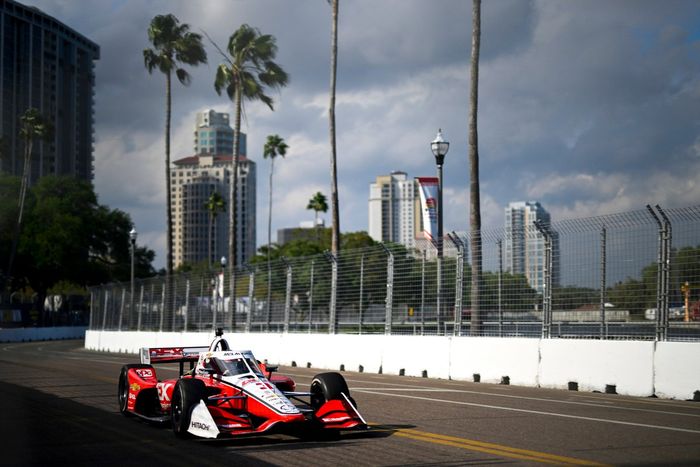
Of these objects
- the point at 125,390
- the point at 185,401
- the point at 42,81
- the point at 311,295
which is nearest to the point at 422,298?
the point at 311,295

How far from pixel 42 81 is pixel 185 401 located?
301ft

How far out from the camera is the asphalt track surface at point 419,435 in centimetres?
822

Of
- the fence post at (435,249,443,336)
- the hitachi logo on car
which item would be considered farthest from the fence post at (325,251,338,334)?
the hitachi logo on car

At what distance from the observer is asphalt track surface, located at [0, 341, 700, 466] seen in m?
8.22

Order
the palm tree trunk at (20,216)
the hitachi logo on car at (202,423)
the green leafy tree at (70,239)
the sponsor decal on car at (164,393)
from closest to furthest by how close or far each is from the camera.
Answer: the hitachi logo on car at (202,423), the sponsor decal on car at (164,393), the palm tree trunk at (20,216), the green leafy tree at (70,239)

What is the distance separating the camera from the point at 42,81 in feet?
308

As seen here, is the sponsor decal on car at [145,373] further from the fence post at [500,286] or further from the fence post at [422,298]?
the fence post at [422,298]

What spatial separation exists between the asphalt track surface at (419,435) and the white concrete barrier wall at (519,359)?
2.21 ft

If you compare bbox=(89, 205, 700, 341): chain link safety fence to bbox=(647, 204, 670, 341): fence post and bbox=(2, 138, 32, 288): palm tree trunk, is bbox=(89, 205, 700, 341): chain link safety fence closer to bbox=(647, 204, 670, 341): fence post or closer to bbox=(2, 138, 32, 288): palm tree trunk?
bbox=(647, 204, 670, 341): fence post

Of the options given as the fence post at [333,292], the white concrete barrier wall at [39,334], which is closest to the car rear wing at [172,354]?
the fence post at [333,292]

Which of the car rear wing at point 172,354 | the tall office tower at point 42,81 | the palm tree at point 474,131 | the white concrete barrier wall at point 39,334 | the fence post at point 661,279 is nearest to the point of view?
the car rear wing at point 172,354

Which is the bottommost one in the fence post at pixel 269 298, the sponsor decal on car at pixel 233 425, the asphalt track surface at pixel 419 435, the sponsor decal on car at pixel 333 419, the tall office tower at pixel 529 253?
the asphalt track surface at pixel 419 435

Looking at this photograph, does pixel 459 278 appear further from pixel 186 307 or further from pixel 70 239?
pixel 70 239

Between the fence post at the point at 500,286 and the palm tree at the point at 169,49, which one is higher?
the palm tree at the point at 169,49
